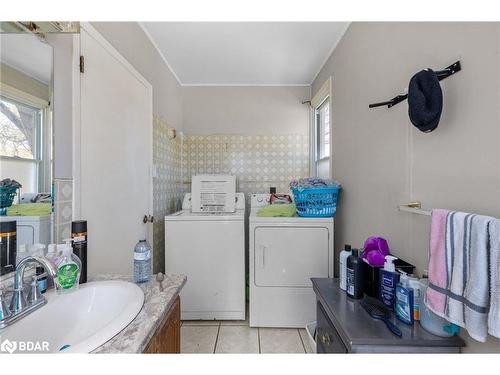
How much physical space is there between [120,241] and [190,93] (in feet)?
6.80

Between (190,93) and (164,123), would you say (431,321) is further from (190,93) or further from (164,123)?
(190,93)

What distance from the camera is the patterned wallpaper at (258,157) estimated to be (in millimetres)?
2879

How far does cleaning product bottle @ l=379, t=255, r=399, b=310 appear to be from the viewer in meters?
1.00

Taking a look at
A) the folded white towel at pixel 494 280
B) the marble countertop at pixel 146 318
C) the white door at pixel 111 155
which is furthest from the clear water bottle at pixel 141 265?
the folded white towel at pixel 494 280

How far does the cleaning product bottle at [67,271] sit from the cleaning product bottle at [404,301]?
1351mm

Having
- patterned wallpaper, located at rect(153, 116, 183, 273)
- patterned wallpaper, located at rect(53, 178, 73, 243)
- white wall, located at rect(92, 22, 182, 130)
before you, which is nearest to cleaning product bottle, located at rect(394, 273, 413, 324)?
patterned wallpaper, located at rect(53, 178, 73, 243)

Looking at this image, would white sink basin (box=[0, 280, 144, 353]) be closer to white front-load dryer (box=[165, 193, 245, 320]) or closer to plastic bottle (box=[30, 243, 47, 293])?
plastic bottle (box=[30, 243, 47, 293])

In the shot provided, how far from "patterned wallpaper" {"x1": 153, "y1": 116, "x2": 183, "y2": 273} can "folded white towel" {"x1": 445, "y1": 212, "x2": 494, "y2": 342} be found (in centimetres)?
205

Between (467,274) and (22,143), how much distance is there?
1661 millimetres

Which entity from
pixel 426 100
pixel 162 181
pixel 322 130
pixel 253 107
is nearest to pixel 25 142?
pixel 162 181

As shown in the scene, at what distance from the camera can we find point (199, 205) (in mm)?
2336

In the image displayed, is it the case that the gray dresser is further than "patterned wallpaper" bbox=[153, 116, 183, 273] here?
No
